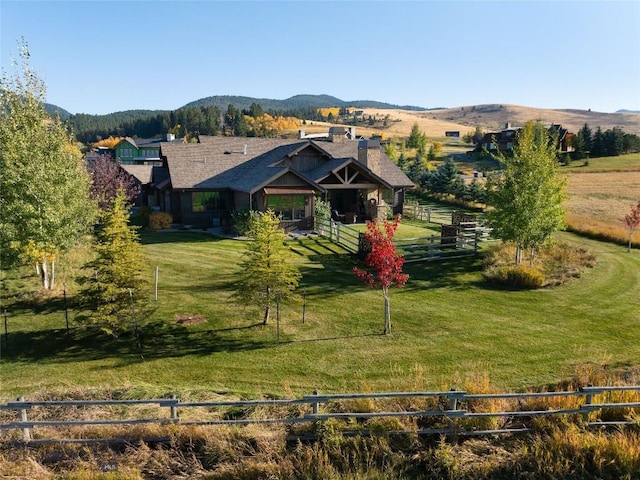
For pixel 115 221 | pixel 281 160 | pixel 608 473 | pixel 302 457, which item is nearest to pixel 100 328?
pixel 115 221

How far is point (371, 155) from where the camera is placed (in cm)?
3900

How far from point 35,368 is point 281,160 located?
24.4 metres

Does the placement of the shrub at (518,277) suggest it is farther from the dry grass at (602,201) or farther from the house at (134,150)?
the house at (134,150)

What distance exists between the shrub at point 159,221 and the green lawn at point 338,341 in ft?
42.4

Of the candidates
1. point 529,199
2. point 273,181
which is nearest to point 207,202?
point 273,181

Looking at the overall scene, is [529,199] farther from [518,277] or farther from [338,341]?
[338,341]

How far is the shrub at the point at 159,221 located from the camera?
3297 cm

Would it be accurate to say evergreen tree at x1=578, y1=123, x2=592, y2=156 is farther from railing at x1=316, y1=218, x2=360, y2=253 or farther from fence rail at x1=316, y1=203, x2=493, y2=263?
railing at x1=316, y1=218, x2=360, y2=253

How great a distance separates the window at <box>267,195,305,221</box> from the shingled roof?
144 centimetres

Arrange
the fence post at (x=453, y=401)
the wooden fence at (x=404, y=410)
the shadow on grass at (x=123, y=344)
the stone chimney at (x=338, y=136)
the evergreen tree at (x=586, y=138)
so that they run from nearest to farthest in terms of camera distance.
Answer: the wooden fence at (x=404, y=410)
the fence post at (x=453, y=401)
the shadow on grass at (x=123, y=344)
the stone chimney at (x=338, y=136)
the evergreen tree at (x=586, y=138)

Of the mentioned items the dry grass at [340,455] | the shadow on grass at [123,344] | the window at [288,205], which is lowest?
the shadow on grass at [123,344]

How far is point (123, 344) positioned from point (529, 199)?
17.8m

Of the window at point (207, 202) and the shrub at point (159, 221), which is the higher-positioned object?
the window at point (207, 202)

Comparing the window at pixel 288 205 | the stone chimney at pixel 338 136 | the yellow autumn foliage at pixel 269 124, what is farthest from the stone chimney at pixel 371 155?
the yellow autumn foliage at pixel 269 124
